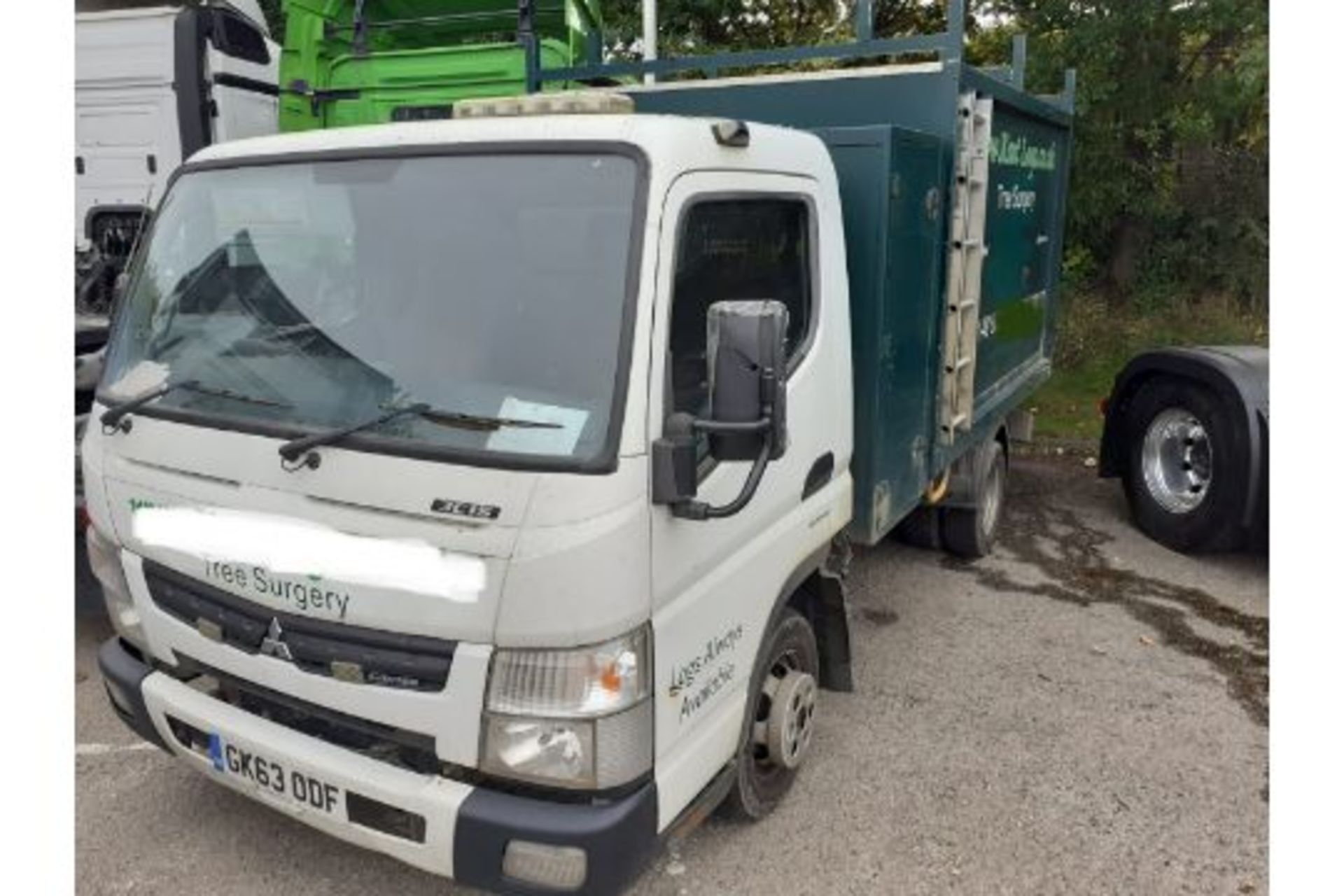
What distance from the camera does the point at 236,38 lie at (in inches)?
288

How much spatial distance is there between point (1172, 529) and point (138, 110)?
7.59 meters

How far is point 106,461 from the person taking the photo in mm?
2760

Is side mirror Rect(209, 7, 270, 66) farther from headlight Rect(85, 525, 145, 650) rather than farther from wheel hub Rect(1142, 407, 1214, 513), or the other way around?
wheel hub Rect(1142, 407, 1214, 513)

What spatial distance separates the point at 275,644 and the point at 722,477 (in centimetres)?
116

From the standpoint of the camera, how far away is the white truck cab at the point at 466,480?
2.21m

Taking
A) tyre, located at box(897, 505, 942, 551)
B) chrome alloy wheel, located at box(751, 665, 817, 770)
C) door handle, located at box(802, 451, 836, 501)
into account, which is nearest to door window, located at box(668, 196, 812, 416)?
door handle, located at box(802, 451, 836, 501)

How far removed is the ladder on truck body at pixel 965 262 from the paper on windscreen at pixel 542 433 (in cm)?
227

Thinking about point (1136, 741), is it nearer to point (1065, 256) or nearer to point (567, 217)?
point (567, 217)

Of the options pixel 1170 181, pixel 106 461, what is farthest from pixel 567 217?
pixel 1170 181

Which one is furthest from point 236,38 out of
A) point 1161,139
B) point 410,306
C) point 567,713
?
point 1161,139

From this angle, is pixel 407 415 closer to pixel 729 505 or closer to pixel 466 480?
pixel 466 480

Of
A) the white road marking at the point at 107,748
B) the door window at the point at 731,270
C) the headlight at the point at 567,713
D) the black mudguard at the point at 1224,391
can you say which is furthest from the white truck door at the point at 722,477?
the black mudguard at the point at 1224,391

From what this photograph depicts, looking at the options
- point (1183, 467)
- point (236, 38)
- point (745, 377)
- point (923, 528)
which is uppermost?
point (236, 38)

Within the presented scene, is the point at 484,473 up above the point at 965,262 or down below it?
below
